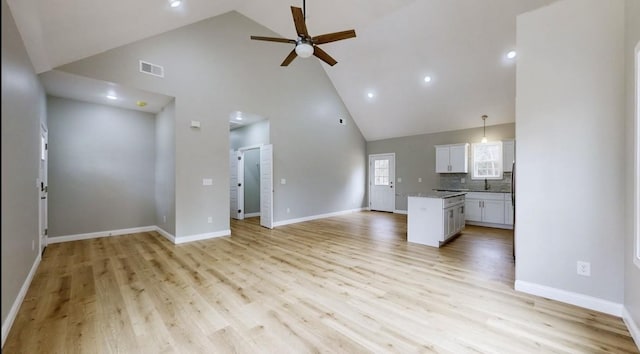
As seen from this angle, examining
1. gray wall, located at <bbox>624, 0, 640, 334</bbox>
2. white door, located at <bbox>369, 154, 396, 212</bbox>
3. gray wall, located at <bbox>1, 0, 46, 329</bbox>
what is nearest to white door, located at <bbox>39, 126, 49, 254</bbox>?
gray wall, located at <bbox>1, 0, 46, 329</bbox>

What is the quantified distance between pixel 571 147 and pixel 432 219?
2.39 m

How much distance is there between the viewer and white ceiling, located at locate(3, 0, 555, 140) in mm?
3324

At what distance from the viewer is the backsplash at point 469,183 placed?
7.02 metres

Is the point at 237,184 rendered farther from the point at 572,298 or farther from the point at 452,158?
the point at 572,298

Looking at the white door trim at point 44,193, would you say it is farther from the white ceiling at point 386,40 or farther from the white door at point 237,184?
the white door at point 237,184

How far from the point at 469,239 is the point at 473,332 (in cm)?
350

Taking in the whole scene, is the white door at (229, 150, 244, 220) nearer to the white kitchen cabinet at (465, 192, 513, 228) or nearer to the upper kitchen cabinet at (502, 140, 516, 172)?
the white kitchen cabinet at (465, 192, 513, 228)

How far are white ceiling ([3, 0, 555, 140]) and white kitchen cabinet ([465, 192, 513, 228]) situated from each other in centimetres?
189

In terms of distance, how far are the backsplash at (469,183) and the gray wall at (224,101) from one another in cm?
329

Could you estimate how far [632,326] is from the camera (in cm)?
230

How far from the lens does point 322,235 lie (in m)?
5.71

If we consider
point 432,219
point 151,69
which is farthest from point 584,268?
point 151,69

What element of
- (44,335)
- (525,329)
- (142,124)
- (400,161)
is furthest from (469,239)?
(142,124)

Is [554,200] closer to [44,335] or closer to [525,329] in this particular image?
[525,329]
